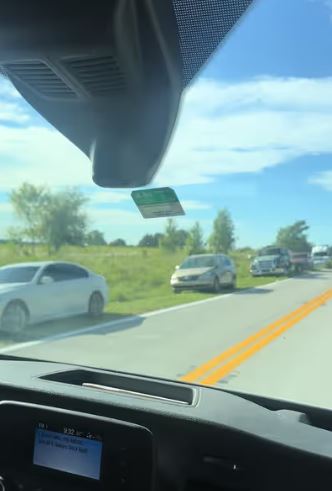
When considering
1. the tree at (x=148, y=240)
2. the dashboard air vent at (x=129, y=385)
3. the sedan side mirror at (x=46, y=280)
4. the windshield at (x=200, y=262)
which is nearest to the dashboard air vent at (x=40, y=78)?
the dashboard air vent at (x=129, y=385)

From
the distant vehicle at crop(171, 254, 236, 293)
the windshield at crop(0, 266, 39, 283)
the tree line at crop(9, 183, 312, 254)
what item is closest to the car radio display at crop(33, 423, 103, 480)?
the tree line at crop(9, 183, 312, 254)

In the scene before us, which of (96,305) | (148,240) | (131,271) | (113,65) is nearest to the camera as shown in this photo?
(113,65)

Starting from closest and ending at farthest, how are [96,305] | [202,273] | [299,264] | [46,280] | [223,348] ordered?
[223,348], [46,280], [96,305], [202,273], [299,264]

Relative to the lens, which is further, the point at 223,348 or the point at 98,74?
the point at 223,348

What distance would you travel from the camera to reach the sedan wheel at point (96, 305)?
41.5 feet

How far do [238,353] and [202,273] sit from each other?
1299 cm

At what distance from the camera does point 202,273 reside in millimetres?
21031

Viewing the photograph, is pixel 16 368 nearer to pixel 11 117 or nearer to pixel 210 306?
pixel 11 117

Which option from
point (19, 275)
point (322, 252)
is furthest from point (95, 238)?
point (322, 252)

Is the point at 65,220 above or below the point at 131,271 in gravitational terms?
above

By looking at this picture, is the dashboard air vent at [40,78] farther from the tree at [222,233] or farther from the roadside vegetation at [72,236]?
the tree at [222,233]

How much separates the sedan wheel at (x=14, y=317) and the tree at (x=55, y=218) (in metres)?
3.33

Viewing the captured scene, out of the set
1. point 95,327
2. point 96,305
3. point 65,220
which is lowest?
point 95,327

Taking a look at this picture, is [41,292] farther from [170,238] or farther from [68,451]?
[68,451]
